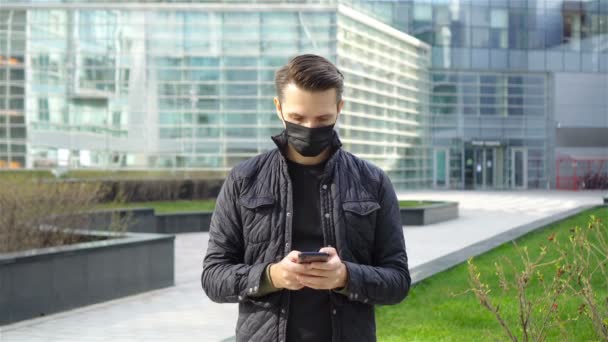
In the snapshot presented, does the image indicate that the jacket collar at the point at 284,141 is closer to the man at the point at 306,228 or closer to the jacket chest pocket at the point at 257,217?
the man at the point at 306,228

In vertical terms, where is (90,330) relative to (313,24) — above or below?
below

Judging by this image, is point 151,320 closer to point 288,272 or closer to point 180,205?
point 288,272

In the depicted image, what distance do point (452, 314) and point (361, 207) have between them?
5.98 meters

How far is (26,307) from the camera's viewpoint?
9484mm

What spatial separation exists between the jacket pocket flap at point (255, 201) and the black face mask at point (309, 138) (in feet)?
→ 0.64

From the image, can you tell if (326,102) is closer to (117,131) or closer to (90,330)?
(90,330)

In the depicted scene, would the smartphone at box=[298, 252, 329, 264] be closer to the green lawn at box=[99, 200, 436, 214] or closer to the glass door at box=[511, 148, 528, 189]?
the green lawn at box=[99, 200, 436, 214]

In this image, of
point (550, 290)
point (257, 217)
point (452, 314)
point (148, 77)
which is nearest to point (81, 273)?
point (452, 314)

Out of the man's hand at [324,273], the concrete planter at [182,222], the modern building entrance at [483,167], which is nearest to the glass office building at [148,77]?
the modern building entrance at [483,167]

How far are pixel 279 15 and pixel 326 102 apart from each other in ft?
129

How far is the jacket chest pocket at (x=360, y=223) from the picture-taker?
2.89 m

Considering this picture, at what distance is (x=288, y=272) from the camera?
2.59m

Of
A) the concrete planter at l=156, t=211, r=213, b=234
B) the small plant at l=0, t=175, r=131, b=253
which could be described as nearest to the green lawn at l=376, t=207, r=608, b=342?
the small plant at l=0, t=175, r=131, b=253

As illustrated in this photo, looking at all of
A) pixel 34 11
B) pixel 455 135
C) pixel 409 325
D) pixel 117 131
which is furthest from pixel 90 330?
pixel 455 135
